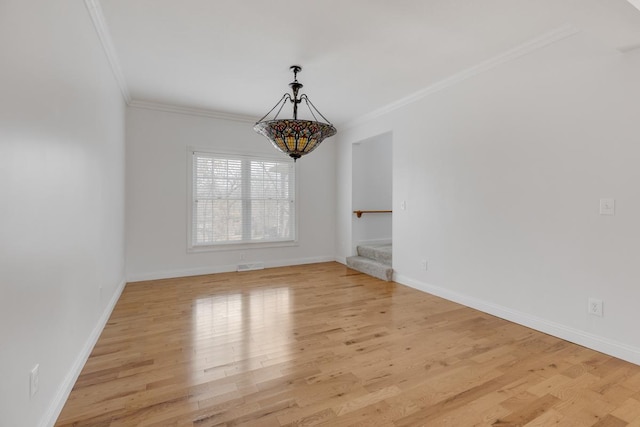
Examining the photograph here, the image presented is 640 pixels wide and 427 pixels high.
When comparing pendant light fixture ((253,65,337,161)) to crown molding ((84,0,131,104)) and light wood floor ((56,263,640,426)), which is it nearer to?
crown molding ((84,0,131,104))

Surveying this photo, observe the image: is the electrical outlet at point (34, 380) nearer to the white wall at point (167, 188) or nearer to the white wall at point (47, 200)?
the white wall at point (47, 200)

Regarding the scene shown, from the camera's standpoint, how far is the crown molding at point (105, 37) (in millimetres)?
2273

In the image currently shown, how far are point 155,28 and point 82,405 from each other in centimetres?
289

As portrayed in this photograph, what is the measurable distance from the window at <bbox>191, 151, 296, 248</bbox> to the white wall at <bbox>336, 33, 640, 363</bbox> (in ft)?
8.58

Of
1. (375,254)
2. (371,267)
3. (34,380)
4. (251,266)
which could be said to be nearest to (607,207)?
(371,267)

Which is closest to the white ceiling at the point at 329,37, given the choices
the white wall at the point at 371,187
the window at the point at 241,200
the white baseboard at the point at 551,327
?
the window at the point at 241,200

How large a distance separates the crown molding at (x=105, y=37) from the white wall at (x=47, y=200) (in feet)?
0.24

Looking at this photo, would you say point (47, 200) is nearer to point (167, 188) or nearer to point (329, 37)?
point (329, 37)

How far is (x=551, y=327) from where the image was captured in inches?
107

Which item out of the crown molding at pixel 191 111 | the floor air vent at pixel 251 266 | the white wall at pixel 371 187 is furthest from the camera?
the white wall at pixel 371 187

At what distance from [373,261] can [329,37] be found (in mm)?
3588

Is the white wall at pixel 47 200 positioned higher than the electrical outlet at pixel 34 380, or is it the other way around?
the white wall at pixel 47 200

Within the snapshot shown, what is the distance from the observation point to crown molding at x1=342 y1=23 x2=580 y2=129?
2.59 meters

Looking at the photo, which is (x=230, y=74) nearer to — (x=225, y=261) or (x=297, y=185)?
(x=297, y=185)
